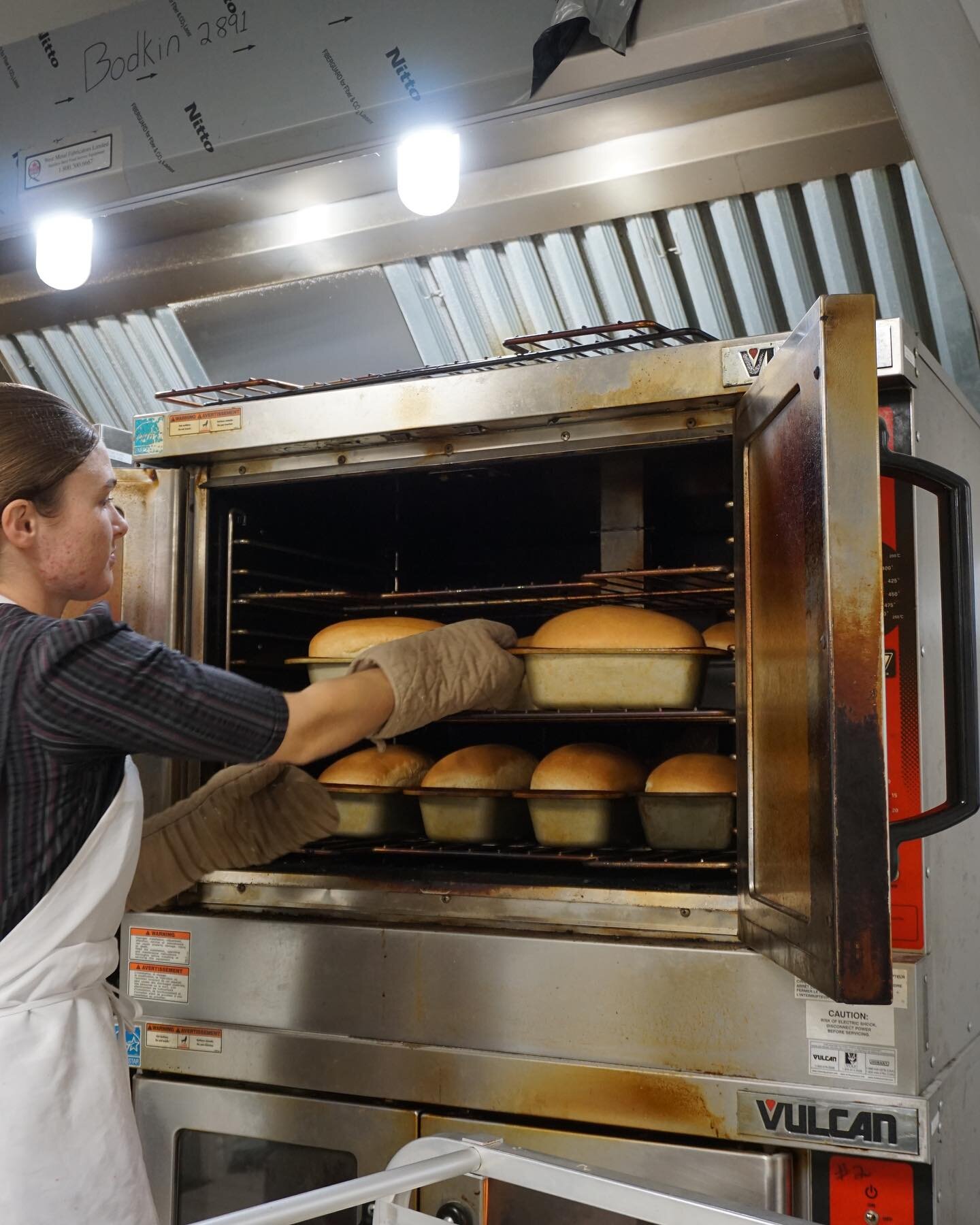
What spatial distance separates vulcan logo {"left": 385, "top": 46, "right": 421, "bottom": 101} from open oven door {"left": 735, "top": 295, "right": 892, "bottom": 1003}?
3.21 feet

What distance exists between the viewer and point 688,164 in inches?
85.0

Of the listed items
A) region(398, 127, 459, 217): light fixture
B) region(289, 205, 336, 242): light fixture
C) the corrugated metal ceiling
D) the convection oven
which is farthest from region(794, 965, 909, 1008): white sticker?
region(289, 205, 336, 242): light fixture

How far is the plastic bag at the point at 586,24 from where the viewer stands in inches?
74.6

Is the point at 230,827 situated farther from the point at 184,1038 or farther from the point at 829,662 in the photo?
the point at 829,662

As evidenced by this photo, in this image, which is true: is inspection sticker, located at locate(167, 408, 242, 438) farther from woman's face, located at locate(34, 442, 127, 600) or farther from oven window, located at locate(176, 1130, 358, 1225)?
oven window, located at locate(176, 1130, 358, 1225)

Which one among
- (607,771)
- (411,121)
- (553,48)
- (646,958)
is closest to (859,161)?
(553,48)

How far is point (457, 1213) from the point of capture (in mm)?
1762

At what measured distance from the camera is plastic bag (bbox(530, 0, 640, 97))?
6.22 ft

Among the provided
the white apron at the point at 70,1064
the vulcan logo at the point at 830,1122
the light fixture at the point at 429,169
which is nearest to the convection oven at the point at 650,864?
the vulcan logo at the point at 830,1122

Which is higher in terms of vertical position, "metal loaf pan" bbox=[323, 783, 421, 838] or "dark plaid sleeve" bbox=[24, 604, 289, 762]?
"dark plaid sleeve" bbox=[24, 604, 289, 762]

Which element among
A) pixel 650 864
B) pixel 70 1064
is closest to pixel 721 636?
pixel 650 864

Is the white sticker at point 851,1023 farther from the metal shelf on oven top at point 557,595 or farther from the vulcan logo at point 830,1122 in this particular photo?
the metal shelf on oven top at point 557,595

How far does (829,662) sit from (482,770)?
100cm

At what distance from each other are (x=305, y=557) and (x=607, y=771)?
0.80 meters
